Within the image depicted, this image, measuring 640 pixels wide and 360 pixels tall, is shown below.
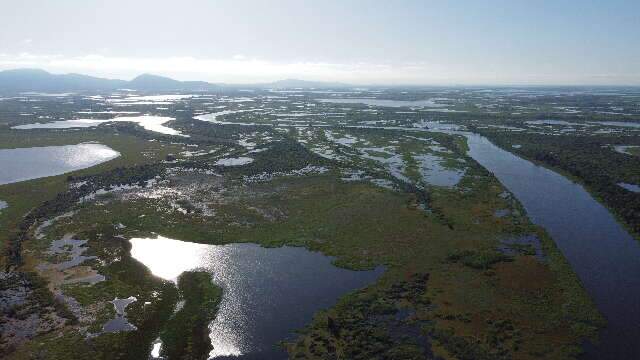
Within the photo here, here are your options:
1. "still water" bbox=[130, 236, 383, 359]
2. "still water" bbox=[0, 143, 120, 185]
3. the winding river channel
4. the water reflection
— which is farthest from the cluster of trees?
the water reflection

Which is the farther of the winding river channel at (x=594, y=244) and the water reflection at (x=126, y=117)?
the water reflection at (x=126, y=117)

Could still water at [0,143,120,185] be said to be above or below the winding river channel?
above

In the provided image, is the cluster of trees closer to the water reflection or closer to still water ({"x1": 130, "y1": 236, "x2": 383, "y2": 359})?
still water ({"x1": 130, "y1": 236, "x2": 383, "y2": 359})

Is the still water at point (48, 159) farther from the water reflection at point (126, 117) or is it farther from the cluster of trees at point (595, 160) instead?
the cluster of trees at point (595, 160)

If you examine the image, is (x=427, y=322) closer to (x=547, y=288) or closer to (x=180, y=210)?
(x=547, y=288)

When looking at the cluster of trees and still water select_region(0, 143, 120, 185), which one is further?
still water select_region(0, 143, 120, 185)

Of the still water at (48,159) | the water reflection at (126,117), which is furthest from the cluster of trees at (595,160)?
the water reflection at (126,117)

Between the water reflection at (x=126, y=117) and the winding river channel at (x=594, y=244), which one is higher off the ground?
the water reflection at (x=126, y=117)

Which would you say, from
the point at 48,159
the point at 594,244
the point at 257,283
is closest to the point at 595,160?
the point at 594,244
